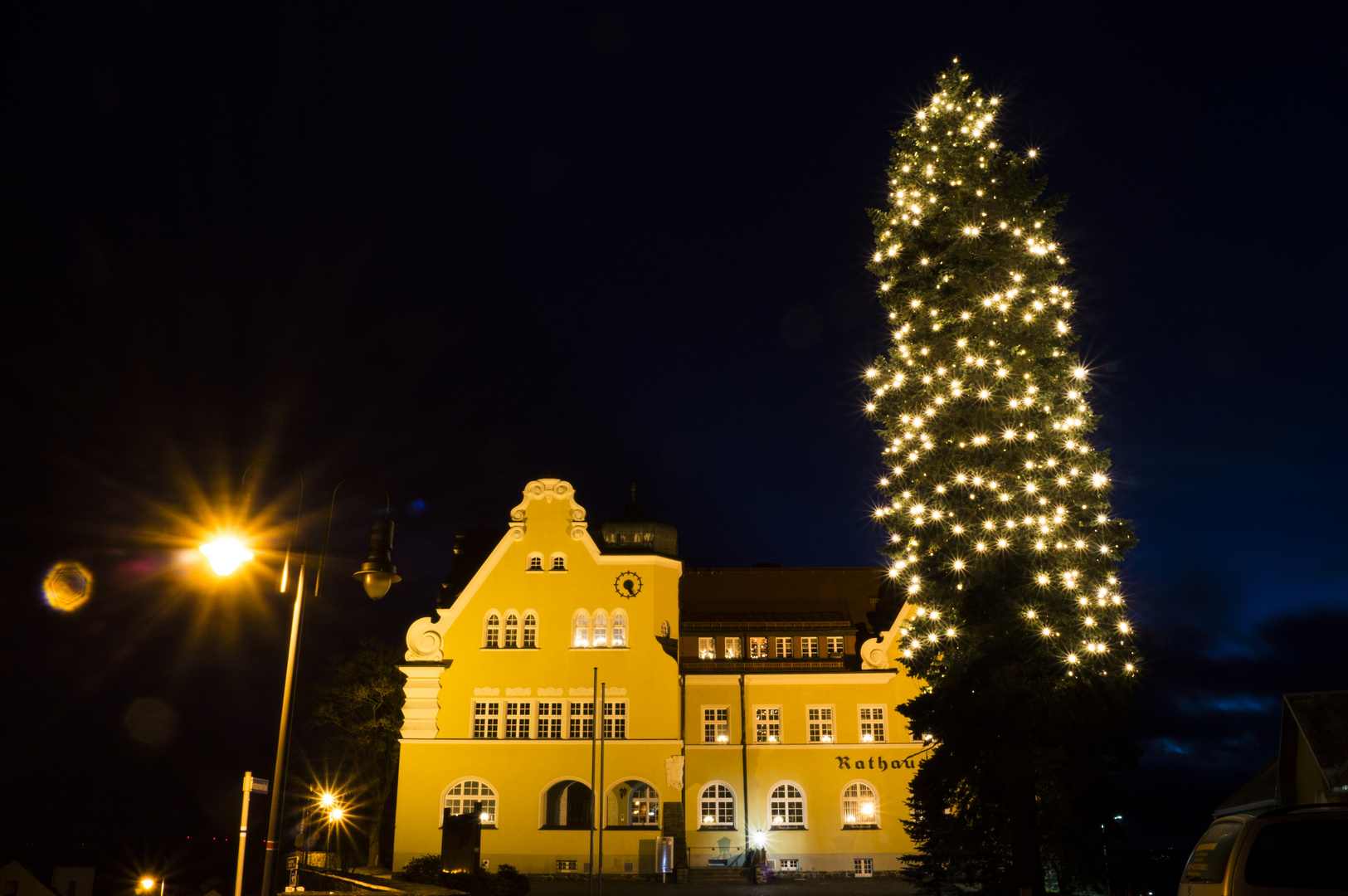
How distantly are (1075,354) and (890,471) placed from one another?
4.41m

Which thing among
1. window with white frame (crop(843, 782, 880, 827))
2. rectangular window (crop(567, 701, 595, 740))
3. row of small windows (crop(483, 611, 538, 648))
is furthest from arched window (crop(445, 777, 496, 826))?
window with white frame (crop(843, 782, 880, 827))

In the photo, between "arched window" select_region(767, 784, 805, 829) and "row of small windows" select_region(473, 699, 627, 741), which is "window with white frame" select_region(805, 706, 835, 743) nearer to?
"arched window" select_region(767, 784, 805, 829)

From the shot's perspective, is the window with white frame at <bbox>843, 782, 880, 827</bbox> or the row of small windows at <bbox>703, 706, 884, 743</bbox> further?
the row of small windows at <bbox>703, 706, 884, 743</bbox>

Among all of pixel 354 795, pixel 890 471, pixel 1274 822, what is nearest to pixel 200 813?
pixel 354 795

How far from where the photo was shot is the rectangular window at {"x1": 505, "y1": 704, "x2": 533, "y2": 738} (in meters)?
38.5

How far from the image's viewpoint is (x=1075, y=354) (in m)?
19.8

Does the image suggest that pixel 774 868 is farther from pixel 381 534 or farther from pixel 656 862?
pixel 381 534

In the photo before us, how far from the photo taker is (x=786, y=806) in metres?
38.1

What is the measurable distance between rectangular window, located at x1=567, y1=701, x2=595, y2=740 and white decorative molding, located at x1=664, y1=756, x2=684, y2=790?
329 centimetres

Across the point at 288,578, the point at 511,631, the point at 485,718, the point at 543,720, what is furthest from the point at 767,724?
the point at 288,578

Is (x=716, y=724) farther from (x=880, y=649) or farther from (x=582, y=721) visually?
(x=880, y=649)

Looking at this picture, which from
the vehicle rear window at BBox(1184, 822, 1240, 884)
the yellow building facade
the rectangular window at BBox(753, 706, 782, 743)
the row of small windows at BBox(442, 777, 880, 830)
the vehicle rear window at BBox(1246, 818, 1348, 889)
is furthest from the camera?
the rectangular window at BBox(753, 706, 782, 743)

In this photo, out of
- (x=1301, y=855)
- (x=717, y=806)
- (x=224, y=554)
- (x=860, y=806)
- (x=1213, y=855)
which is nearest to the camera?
(x=1301, y=855)

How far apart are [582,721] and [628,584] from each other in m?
5.77
